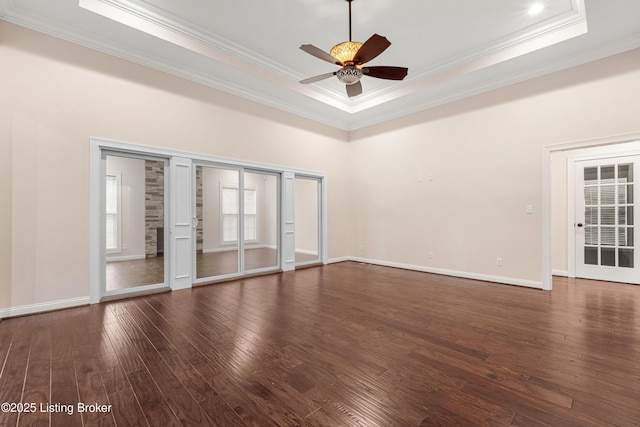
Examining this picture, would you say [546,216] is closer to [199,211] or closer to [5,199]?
[199,211]

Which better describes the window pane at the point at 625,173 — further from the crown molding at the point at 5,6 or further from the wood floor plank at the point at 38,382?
the crown molding at the point at 5,6

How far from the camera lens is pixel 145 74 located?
13.6 feet

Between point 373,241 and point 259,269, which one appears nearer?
point 259,269

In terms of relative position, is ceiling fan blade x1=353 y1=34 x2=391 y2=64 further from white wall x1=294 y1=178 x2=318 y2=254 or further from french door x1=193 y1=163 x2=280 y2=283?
white wall x1=294 y1=178 x2=318 y2=254

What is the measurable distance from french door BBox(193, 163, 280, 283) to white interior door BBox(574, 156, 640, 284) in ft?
18.9

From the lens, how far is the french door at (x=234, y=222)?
4.90 m

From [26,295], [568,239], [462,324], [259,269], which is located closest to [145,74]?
[26,295]

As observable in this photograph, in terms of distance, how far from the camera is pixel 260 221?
5715 mm

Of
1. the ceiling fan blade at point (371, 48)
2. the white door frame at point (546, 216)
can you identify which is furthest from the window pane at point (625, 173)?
the ceiling fan blade at point (371, 48)

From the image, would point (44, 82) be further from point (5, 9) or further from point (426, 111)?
point (426, 111)

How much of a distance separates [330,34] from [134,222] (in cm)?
403

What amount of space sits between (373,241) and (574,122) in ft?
13.4

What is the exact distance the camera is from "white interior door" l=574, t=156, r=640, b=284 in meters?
4.73

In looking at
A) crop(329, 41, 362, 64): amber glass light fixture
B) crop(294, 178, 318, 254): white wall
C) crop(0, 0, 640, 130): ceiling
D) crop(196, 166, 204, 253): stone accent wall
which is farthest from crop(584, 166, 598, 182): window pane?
crop(196, 166, 204, 253): stone accent wall
